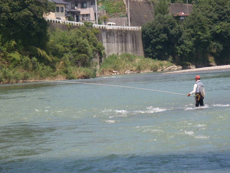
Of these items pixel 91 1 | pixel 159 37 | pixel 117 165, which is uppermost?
pixel 91 1

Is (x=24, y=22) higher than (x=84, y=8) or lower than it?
lower

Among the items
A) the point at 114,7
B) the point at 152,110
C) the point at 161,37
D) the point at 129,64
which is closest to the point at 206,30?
the point at 161,37

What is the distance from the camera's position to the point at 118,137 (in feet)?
50.8

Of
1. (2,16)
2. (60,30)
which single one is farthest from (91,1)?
(2,16)

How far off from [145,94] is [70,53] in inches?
1262

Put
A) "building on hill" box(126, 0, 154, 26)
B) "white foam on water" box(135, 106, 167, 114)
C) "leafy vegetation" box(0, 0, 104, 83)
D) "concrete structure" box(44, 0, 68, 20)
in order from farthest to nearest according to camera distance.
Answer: "building on hill" box(126, 0, 154, 26) → "concrete structure" box(44, 0, 68, 20) → "leafy vegetation" box(0, 0, 104, 83) → "white foam on water" box(135, 106, 167, 114)

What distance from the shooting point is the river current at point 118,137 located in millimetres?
12148

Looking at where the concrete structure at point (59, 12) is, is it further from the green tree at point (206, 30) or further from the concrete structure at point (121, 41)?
the green tree at point (206, 30)

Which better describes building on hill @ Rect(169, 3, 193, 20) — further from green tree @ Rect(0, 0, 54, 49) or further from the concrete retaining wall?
green tree @ Rect(0, 0, 54, 49)

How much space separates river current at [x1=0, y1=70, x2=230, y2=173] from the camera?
39.9ft

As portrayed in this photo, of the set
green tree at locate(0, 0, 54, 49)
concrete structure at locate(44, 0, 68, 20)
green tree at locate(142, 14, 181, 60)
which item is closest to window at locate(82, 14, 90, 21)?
concrete structure at locate(44, 0, 68, 20)

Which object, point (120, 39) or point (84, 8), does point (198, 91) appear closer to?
point (120, 39)

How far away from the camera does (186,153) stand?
12.9 meters

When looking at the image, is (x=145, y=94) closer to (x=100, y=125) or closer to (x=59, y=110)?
(x=59, y=110)
